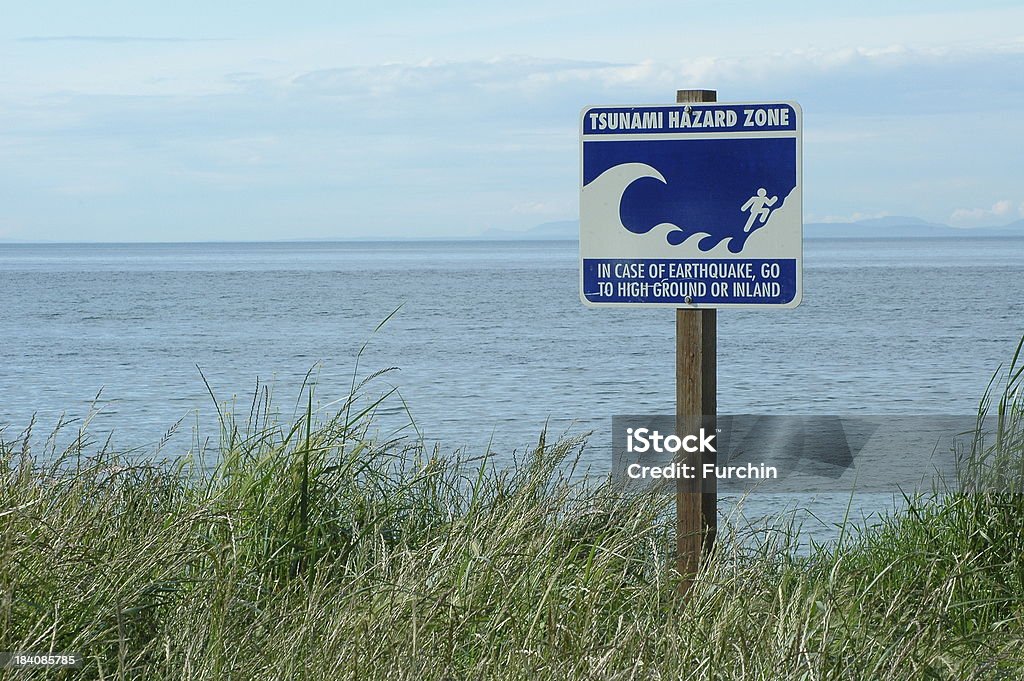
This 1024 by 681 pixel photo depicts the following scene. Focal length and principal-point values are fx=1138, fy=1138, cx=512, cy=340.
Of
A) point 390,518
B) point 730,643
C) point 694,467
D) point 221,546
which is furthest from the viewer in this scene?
point 390,518

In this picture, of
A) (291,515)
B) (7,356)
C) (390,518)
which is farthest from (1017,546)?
(7,356)

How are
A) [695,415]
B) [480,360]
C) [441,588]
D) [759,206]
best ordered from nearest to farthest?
1. [441,588]
2. [759,206]
3. [695,415]
4. [480,360]

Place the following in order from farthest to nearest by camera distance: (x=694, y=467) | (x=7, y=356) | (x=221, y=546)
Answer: (x=7, y=356), (x=694, y=467), (x=221, y=546)

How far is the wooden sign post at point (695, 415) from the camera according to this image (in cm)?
429

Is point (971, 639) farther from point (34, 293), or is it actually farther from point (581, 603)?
point (34, 293)

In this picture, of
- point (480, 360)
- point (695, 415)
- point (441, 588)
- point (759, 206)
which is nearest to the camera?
point (441, 588)

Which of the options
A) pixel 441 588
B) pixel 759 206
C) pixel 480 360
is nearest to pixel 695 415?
pixel 759 206

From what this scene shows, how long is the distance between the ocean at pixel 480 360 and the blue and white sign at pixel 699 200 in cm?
182

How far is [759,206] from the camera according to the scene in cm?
424

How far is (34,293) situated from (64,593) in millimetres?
72529

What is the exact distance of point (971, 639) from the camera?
3539 mm

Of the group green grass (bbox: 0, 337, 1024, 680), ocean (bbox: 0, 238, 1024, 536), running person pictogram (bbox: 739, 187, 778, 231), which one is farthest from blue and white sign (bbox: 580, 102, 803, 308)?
ocean (bbox: 0, 238, 1024, 536)

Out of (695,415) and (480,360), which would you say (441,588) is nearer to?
(695,415)

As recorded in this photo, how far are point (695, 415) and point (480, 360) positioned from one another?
2290cm
